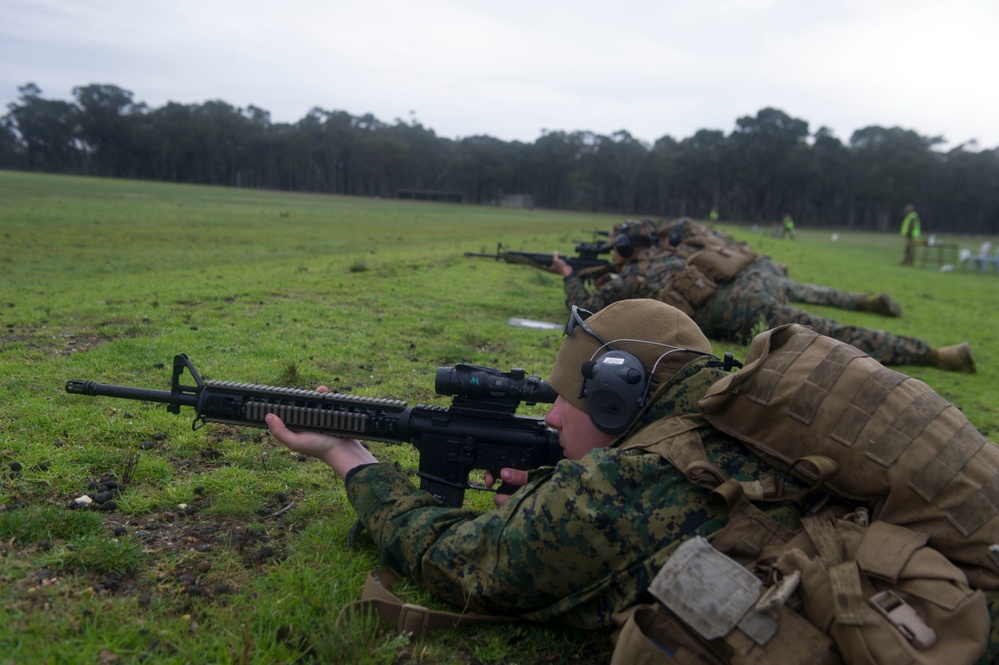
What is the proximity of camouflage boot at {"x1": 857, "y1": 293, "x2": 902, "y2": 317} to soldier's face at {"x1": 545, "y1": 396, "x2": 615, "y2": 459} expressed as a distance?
1375cm

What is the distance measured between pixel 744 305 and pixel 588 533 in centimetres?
843

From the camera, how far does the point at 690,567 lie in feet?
7.98

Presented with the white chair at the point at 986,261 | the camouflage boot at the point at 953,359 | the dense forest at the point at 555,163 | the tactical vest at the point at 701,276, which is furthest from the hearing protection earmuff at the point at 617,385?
the dense forest at the point at 555,163

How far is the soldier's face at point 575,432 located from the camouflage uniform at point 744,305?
719 centimetres

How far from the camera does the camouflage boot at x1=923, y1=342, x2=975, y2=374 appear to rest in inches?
A: 387

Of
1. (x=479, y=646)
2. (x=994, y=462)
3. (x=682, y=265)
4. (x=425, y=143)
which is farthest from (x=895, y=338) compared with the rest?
(x=425, y=143)

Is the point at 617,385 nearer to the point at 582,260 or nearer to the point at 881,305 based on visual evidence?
the point at 582,260

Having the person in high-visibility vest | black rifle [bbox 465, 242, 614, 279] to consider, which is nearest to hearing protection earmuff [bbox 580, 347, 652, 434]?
black rifle [bbox 465, 242, 614, 279]

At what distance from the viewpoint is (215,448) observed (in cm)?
482

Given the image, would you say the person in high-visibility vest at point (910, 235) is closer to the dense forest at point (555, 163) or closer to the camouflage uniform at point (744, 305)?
the camouflage uniform at point (744, 305)

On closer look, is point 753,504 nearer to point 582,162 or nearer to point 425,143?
point 582,162

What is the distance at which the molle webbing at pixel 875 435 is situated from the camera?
237 centimetres

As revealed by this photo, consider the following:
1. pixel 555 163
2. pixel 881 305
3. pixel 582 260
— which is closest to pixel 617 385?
pixel 582 260

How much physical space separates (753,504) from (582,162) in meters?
109
